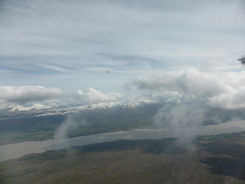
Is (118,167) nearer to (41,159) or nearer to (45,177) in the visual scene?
(45,177)

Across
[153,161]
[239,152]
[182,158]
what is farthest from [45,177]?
[239,152]

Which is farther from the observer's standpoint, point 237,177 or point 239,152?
point 239,152

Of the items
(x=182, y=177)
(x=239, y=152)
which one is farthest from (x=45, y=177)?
(x=239, y=152)

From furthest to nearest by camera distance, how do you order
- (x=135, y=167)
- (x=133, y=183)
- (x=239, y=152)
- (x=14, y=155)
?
(x=14, y=155)
(x=239, y=152)
(x=135, y=167)
(x=133, y=183)

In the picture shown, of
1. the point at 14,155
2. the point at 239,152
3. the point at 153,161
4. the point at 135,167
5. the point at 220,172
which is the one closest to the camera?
the point at 220,172

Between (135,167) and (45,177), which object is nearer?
(45,177)

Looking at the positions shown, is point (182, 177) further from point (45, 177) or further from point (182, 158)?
point (45, 177)
